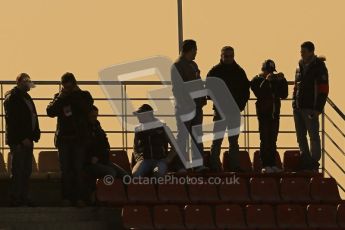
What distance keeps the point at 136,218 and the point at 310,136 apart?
9.96 feet

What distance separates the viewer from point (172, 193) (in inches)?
852

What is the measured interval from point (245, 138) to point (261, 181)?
1.32 meters

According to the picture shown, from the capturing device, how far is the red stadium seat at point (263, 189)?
22.1m

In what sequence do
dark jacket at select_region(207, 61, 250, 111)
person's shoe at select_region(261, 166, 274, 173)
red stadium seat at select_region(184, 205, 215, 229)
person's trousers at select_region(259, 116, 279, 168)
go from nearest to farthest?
red stadium seat at select_region(184, 205, 215, 229) → dark jacket at select_region(207, 61, 250, 111) → person's trousers at select_region(259, 116, 279, 168) → person's shoe at select_region(261, 166, 274, 173)

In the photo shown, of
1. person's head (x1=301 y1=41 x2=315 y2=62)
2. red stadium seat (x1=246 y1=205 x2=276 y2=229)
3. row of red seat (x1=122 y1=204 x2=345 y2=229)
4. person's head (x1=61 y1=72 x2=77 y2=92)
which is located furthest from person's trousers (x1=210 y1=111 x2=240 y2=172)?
person's head (x1=61 y1=72 x2=77 y2=92)

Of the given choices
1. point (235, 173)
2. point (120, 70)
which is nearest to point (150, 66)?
point (120, 70)

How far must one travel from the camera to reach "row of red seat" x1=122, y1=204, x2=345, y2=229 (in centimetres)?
2095

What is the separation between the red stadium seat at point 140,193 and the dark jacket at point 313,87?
2473mm

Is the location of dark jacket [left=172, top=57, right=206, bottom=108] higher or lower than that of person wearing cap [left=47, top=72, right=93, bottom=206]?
higher

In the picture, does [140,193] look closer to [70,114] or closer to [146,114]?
[146,114]

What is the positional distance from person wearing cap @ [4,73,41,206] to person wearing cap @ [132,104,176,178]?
5.00 feet

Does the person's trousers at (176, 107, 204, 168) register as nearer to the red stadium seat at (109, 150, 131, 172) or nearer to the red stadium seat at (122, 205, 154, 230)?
the red stadium seat at (109, 150, 131, 172)

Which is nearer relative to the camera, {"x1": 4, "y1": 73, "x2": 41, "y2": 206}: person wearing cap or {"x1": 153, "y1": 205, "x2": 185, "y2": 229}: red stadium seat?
{"x1": 4, "y1": 73, "x2": 41, "y2": 206}: person wearing cap

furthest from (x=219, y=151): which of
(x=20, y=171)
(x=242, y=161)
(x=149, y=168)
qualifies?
(x=20, y=171)
